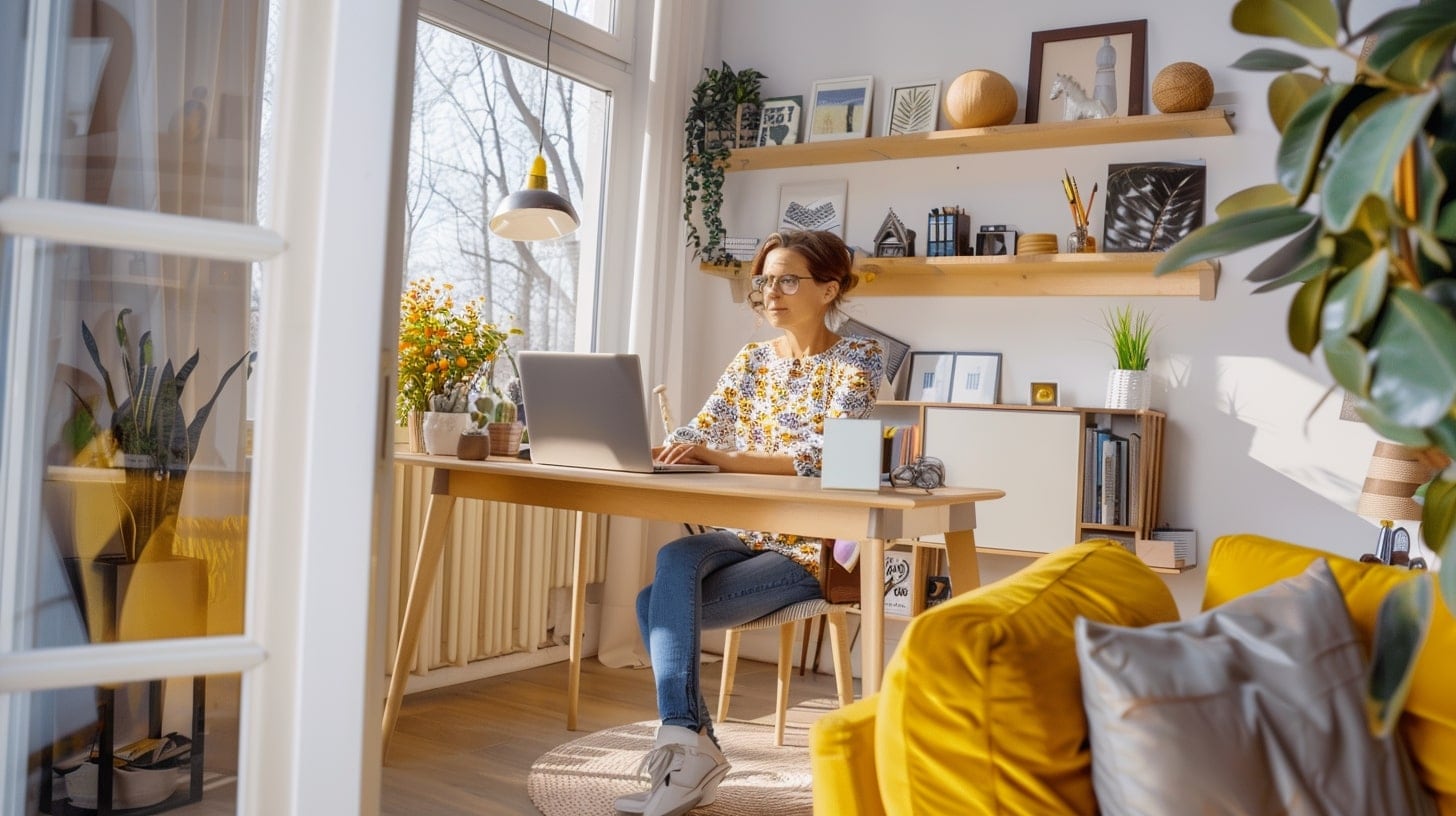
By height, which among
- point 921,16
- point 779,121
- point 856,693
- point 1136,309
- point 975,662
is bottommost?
point 856,693

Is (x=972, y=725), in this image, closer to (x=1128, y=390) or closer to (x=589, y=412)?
(x=589, y=412)

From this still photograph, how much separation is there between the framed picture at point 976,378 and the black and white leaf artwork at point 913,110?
82 centimetres

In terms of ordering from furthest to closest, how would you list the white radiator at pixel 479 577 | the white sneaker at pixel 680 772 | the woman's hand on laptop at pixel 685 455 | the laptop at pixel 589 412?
the white radiator at pixel 479 577
the woman's hand on laptop at pixel 685 455
the laptop at pixel 589 412
the white sneaker at pixel 680 772

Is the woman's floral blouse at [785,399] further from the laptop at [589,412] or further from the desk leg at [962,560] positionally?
the desk leg at [962,560]

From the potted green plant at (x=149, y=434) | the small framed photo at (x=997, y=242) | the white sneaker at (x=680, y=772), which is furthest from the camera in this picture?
the small framed photo at (x=997, y=242)

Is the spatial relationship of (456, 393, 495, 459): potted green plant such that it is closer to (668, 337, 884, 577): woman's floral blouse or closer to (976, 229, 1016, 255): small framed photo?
(668, 337, 884, 577): woman's floral blouse

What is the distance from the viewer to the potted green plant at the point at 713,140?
429cm

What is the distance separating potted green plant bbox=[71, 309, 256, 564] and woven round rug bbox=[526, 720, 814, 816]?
1455mm

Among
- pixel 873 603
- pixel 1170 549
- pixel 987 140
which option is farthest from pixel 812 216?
pixel 873 603

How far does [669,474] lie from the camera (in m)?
2.52

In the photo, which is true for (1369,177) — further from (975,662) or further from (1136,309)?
(1136,309)

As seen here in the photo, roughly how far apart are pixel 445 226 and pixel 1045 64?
208cm

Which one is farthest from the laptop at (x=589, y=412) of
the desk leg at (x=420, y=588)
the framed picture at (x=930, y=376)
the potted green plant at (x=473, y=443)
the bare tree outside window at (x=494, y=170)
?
the framed picture at (x=930, y=376)

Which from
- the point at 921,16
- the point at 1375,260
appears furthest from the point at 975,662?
the point at 921,16
